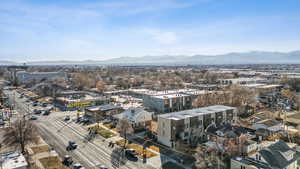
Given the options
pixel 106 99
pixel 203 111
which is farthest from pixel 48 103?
pixel 203 111

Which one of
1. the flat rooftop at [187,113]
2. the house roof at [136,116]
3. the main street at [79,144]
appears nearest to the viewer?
the main street at [79,144]

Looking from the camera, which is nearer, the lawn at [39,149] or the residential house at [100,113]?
the lawn at [39,149]

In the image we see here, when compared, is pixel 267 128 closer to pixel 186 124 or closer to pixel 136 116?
pixel 186 124

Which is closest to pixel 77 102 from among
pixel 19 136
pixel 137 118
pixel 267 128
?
pixel 137 118

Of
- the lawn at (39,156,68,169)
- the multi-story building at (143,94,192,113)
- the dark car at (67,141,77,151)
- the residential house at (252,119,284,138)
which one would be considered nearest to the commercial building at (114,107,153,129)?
the dark car at (67,141,77,151)

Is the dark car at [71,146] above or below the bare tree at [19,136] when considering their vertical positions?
below

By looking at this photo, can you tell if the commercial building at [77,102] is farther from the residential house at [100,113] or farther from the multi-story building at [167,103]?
the multi-story building at [167,103]

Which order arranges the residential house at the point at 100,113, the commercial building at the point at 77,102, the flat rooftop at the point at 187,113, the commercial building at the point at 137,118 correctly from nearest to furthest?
the flat rooftop at the point at 187,113 < the commercial building at the point at 137,118 < the residential house at the point at 100,113 < the commercial building at the point at 77,102

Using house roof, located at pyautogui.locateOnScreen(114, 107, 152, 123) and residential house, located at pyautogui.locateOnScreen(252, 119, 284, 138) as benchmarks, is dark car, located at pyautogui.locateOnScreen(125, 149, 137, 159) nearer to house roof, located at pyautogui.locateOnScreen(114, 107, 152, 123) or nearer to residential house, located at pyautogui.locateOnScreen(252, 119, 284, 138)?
house roof, located at pyautogui.locateOnScreen(114, 107, 152, 123)

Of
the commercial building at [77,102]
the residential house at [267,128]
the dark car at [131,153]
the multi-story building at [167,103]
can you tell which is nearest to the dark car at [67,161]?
the dark car at [131,153]
